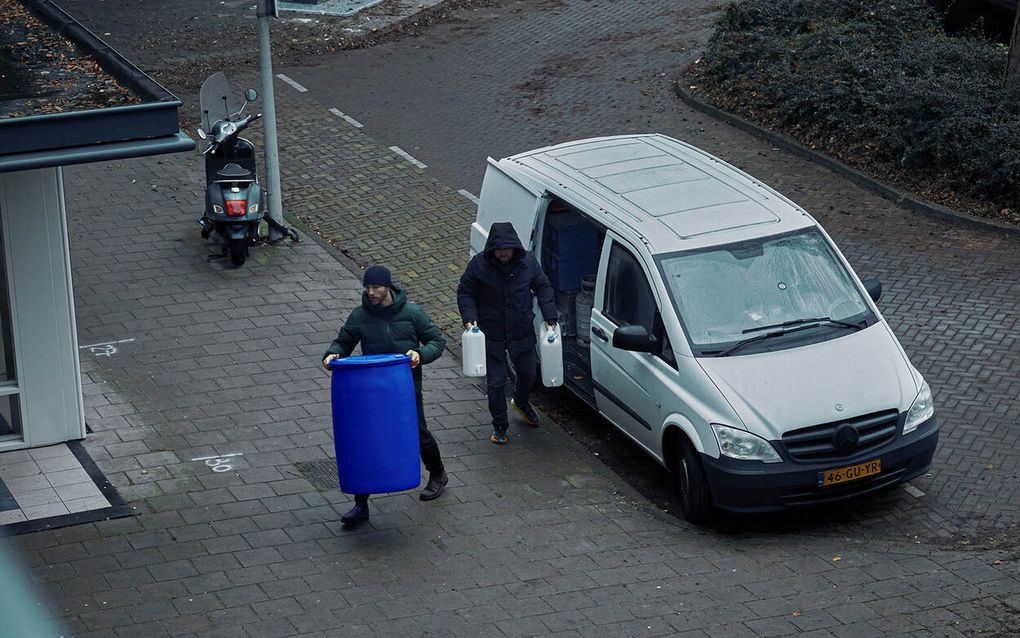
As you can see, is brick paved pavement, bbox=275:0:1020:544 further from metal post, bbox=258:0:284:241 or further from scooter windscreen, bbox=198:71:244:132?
scooter windscreen, bbox=198:71:244:132

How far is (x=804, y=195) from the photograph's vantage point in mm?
15430

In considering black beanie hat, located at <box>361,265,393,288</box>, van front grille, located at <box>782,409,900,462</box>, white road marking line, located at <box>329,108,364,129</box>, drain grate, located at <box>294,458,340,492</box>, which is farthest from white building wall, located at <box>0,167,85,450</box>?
white road marking line, located at <box>329,108,364,129</box>

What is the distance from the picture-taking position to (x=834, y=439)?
8.78m

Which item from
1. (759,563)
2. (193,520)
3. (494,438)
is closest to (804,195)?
(494,438)

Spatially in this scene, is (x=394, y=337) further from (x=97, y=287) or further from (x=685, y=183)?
(x=97, y=287)

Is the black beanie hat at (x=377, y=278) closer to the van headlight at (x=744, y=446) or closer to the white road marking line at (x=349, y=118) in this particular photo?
the van headlight at (x=744, y=446)

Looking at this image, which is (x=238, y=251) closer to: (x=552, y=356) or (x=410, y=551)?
(x=552, y=356)

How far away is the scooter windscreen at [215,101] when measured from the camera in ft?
45.4

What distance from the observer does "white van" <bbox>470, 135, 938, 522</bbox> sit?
8.83 m

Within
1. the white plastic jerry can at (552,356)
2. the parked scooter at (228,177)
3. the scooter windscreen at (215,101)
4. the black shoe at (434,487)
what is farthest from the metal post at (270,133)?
the black shoe at (434,487)

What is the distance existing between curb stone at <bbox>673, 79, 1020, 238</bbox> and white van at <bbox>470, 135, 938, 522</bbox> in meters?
4.63

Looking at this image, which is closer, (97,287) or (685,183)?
(685,183)

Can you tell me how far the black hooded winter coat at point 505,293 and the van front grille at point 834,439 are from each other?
209 centimetres

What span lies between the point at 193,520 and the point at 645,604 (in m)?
3.07
